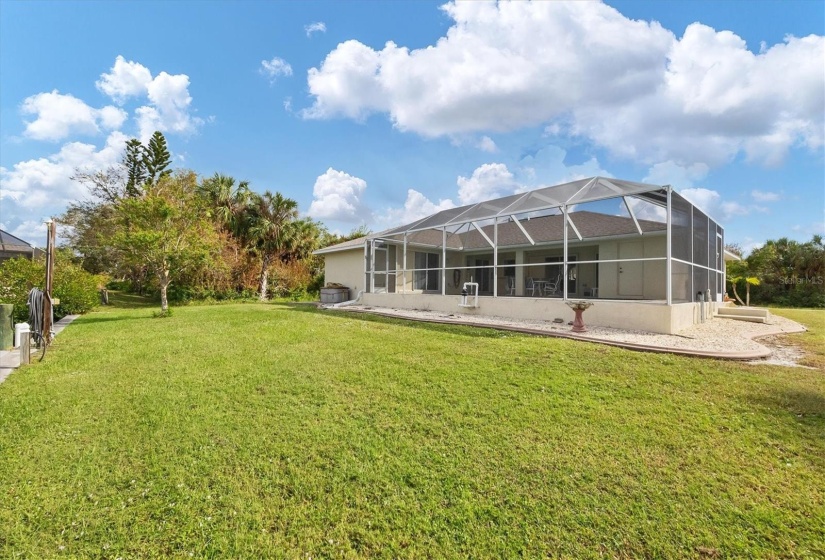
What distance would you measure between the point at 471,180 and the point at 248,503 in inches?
795

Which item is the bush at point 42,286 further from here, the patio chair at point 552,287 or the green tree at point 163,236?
the patio chair at point 552,287

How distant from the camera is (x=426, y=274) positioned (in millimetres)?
17359

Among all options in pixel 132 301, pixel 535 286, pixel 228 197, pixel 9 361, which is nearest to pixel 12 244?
pixel 132 301

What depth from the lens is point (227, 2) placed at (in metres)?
10.8

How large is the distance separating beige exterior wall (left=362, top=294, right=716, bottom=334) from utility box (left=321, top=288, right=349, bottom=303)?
5308 millimetres

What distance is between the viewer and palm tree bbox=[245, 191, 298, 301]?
20.7 m

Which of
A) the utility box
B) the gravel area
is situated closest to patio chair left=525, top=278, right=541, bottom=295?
the gravel area

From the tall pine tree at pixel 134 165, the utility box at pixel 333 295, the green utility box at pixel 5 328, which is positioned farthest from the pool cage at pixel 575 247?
the tall pine tree at pixel 134 165

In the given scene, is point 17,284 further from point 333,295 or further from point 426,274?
point 426,274

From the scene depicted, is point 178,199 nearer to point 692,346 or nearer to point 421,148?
point 421,148

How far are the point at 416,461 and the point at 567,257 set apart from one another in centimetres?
1000

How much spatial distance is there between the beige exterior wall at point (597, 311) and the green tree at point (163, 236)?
799 cm

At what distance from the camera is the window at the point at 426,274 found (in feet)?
56.2

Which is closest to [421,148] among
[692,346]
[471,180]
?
[471,180]
